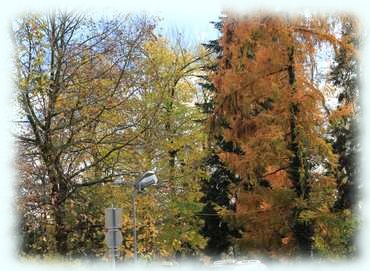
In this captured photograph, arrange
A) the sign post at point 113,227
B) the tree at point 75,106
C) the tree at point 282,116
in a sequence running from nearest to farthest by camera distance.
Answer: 1. the sign post at point 113,227
2. the tree at point 75,106
3. the tree at point 282,116

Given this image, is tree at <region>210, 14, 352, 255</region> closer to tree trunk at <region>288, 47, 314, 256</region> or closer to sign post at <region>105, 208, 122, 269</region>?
tree trunk at <region>288, 47, 314, 256</region>

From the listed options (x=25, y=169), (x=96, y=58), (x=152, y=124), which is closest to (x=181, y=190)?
(x=152, y=124)

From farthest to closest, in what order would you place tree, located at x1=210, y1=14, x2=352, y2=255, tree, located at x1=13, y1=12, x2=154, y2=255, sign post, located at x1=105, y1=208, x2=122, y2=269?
tree, located at x1=210, y1=14, x2=352, y2=255
tree, located at x1=13, y1=12, x2=154, y2=255
sign post, located at x1=105, y1=208, x2=122, y2=269

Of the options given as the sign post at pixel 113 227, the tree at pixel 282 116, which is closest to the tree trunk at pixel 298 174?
the tree at pixel 282 116

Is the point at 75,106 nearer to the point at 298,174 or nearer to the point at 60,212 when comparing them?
the point at 60,212

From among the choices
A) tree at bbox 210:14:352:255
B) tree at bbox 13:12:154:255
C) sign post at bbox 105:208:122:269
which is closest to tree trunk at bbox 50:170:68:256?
tree at bbox 13:12:154:255

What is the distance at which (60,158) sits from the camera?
999 cm

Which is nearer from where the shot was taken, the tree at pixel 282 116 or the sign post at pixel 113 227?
the sign post at pixel 113 227

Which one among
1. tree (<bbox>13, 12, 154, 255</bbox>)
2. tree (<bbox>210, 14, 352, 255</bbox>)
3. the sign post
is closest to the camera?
the sign post

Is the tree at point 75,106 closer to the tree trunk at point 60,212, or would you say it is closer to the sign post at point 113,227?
the tree trunk at point 60,212

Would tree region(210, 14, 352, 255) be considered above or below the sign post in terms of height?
above

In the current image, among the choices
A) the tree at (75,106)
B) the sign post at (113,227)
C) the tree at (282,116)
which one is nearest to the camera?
the sign post at (113,227)

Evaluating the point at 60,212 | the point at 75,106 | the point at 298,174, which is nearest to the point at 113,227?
the point at 60,212

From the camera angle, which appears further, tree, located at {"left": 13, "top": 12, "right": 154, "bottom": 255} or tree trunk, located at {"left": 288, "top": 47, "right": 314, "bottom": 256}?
tree trunk, located at {"left": 288, "top": 47, "right": 314, "bottom": 256}
